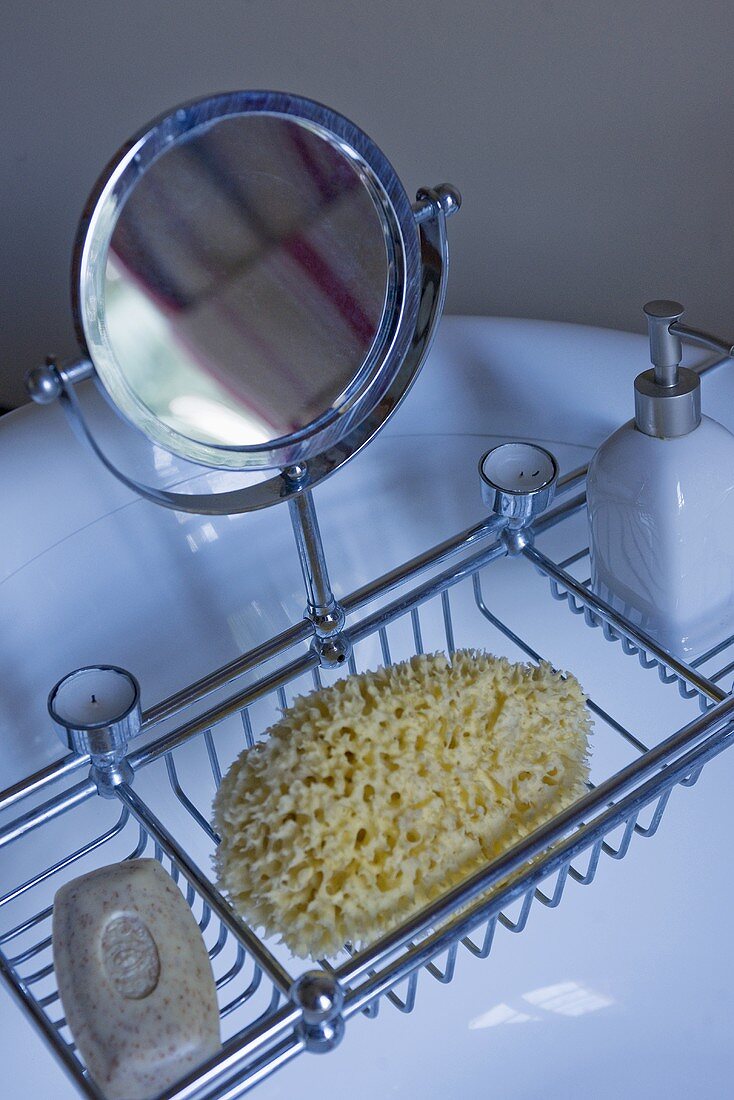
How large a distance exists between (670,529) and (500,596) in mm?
237

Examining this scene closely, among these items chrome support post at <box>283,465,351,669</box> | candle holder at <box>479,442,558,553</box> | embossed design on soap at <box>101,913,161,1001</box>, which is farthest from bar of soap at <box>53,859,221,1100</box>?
candle holder at <box>479,442,558,553</box>

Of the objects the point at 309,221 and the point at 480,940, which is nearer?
the point at 309,221

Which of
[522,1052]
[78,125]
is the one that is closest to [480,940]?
[522,1052]

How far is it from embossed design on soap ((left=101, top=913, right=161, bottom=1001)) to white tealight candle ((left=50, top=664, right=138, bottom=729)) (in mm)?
106

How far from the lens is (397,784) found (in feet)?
1.50

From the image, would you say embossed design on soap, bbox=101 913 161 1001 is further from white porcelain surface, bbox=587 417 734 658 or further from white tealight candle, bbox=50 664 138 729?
white porcelain surface, bbox=587 417 734 658

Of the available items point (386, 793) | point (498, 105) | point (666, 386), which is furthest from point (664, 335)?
point (498, 105)

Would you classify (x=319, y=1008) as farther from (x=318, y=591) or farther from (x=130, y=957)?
(x=318, y=591)

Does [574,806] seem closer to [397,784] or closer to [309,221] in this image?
[397,784]

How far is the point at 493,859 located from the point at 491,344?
386mm

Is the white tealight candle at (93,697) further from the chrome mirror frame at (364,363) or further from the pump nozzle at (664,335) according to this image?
the pump nozzle at (664,335)

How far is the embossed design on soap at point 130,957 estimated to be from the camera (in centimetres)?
42

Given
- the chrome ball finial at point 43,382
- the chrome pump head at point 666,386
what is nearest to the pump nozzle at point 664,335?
→ the chrome pump head at point 666,386

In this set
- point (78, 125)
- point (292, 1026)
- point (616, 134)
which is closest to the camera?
point (292, 1026)
